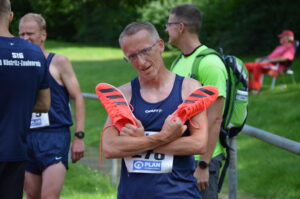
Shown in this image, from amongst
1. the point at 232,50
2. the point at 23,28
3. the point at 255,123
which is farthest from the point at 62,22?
the point at 23,28

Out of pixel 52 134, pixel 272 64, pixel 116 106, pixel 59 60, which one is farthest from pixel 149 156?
pixel 272 64

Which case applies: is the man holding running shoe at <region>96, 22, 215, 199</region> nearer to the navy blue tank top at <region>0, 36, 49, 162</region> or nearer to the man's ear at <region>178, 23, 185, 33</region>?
the navy blue tank top at <region>0, 36, 49, 162</region>

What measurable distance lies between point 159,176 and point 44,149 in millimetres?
2250

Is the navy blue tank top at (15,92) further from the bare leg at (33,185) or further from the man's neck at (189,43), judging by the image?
the bare leg at (33,185)

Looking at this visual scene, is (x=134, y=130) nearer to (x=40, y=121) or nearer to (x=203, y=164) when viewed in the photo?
(x=203, y=164)

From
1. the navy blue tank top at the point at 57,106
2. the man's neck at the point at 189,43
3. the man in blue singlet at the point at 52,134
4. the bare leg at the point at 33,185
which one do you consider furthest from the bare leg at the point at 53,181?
the man's neck at the point at 189,43

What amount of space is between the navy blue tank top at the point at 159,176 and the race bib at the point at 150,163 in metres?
0.03

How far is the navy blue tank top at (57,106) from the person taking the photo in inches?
221

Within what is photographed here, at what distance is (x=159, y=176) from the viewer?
139 inches

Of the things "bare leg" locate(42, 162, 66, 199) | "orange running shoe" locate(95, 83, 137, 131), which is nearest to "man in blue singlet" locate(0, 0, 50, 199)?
"orange running shoe" locate(95, 83, 137, 131)

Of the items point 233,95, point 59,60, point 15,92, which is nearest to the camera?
point 15,92

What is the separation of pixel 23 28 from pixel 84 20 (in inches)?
2398

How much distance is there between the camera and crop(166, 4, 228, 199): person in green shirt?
4.41 m

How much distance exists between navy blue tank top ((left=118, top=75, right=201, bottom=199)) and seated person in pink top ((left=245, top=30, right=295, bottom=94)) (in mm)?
12733
